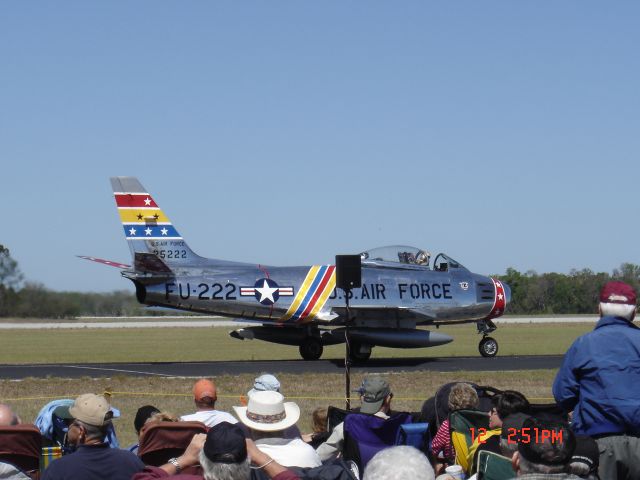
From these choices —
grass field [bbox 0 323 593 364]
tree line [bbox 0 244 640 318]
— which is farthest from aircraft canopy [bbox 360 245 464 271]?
tree line [bbox 0 244 640 318]

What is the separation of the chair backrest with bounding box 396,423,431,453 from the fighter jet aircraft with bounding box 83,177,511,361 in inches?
709

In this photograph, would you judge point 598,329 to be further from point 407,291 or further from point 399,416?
point 407,291

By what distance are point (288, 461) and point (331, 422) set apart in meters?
2.18

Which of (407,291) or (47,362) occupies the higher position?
(407,291)

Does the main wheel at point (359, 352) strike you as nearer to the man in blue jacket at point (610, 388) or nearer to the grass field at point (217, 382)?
the grass field at point (217, 382)

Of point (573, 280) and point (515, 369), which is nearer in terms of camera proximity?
point (515, 369)

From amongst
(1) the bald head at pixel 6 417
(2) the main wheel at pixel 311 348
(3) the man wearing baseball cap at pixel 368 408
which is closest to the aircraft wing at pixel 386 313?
(2) the main wheel at pixel 311 348

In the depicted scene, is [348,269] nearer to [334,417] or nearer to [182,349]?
[334,417]

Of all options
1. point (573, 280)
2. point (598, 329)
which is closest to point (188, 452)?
point (598, 329)

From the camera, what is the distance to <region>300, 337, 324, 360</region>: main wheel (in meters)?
28.6

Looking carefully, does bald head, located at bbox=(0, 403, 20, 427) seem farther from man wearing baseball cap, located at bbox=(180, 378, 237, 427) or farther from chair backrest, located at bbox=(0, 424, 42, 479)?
man wearing baseball cap, located at bbox=(180, 378, 237, 427)

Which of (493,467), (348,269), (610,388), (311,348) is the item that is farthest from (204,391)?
(311,348)

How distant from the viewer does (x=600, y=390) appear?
22.1 feet

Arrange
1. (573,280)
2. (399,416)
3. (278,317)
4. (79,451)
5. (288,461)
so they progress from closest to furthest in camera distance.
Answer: (79,451)
(288,461)
(399,416)
(278,317)
(573,280)
